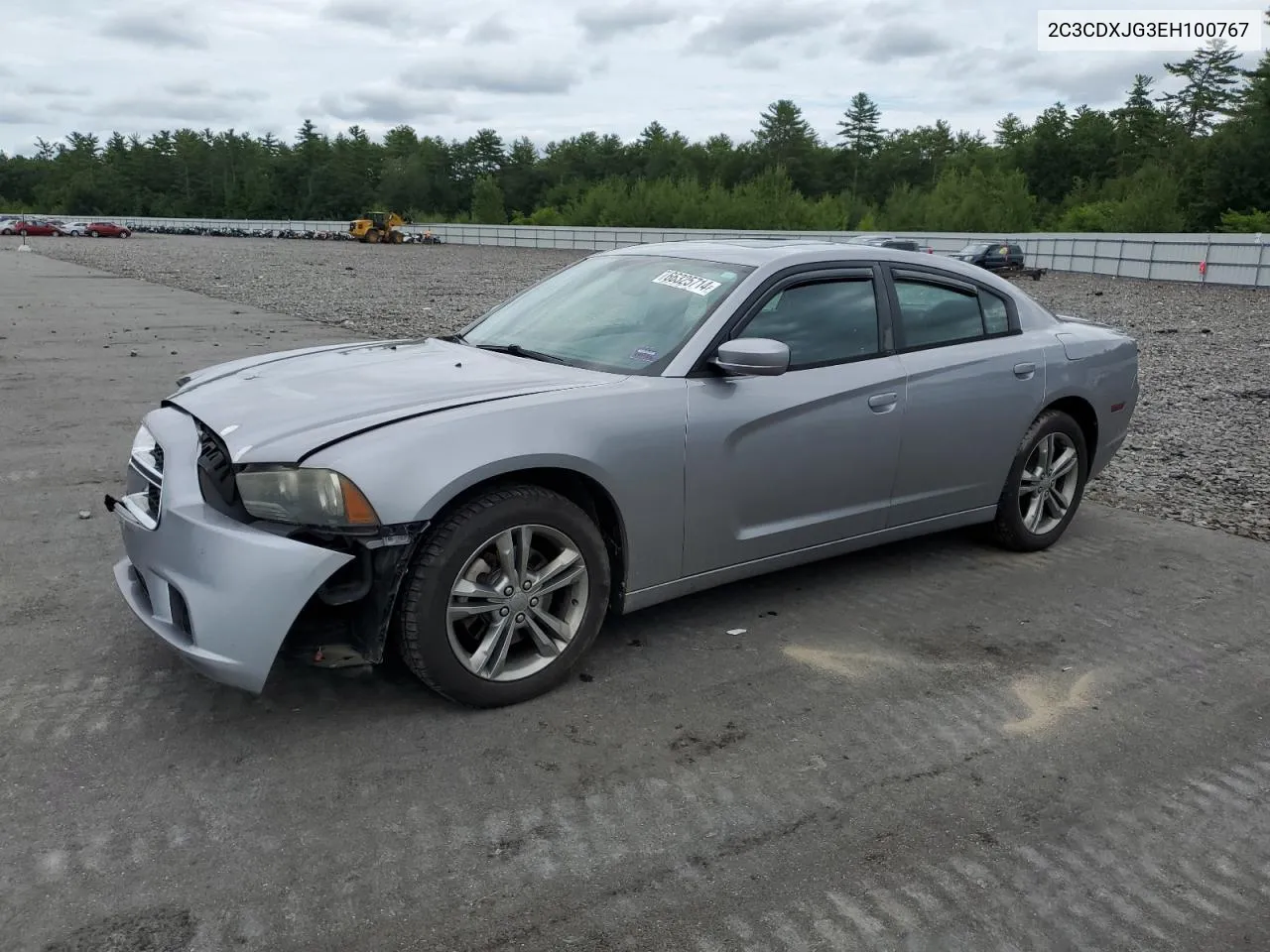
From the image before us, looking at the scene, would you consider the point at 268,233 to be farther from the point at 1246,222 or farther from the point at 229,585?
the point at 229,585

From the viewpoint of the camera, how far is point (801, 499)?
4379 mm

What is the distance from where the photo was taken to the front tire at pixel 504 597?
3406 mm

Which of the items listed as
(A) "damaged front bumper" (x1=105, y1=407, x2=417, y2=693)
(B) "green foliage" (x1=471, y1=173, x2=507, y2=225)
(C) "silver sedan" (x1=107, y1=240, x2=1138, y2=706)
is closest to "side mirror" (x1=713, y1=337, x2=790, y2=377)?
(C) "silver sedan" (x1=107, y1=240, x2=1138, y2=706)

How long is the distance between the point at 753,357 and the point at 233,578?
193 cm

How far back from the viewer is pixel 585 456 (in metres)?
3.69

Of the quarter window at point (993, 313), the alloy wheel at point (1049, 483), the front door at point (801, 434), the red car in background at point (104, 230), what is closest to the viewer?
the front door at point (801, 434)

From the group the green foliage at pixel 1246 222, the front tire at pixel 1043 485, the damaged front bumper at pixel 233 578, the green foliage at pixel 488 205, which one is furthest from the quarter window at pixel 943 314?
the green foliage at pixel 488 205

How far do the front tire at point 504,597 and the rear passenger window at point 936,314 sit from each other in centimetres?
198

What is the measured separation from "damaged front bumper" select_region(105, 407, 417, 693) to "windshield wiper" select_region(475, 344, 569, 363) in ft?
4.10

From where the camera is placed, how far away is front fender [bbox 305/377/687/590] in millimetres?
3307

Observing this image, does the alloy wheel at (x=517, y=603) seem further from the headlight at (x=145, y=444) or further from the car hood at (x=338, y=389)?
the headlight at (x=145, y=444)

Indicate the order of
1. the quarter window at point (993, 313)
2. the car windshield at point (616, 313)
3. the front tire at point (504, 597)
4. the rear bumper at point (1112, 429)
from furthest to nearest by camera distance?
the rear bumper at point (1112, 429)
the quarter window at point (993, 313)
the car windshield at point (616, 313)
the front tire at point (504, 597)

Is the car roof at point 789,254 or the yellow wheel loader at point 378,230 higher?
the car roof at point 789,254

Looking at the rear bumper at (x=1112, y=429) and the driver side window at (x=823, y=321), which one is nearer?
the driver side window at (x=823, y=321)
